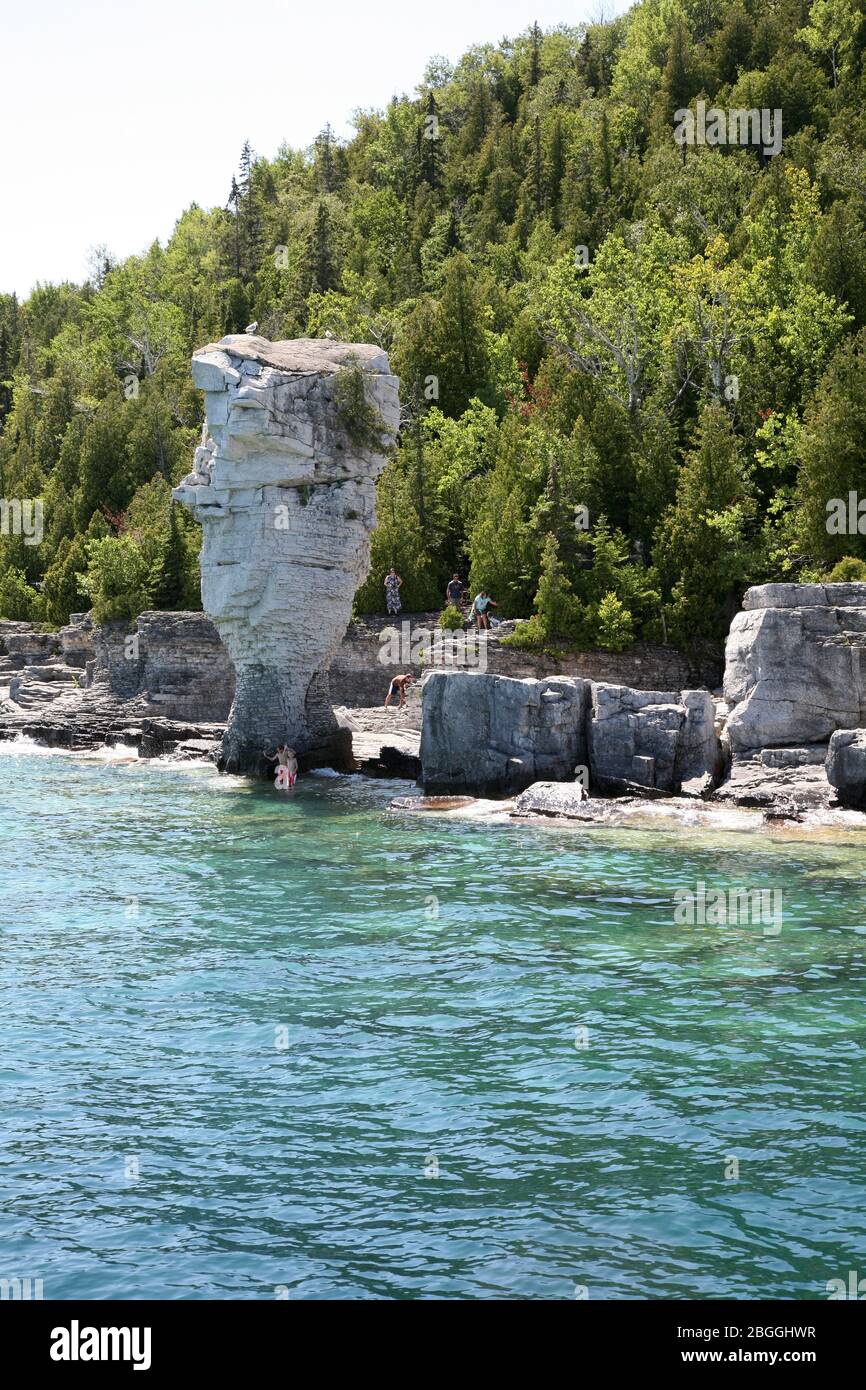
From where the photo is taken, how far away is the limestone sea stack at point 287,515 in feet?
107

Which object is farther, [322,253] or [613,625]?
[322,253]

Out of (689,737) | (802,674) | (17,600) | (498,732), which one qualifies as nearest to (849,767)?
(802,674)

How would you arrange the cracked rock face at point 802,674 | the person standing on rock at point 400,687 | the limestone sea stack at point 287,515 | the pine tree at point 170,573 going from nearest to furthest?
the cracked rock face at point 802,674 → the limestone sea stack at point 287,515 → the person standing on rock at point 400,687 → the pine tree at point 170,573

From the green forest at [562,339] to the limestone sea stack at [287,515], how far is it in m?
8.81

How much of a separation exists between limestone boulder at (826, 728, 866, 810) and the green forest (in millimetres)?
9227

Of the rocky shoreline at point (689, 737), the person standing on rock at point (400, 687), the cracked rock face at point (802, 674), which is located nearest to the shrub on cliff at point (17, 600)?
the person standing on rock at point (400, 687)

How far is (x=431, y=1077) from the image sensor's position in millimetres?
12969

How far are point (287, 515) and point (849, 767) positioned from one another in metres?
14.6

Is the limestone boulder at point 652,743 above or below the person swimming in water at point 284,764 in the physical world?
above

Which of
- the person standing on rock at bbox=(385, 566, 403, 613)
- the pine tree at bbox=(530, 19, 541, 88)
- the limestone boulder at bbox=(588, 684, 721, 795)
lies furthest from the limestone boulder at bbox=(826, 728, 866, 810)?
the pine tree at bbox=(530, 19, 541, 88)

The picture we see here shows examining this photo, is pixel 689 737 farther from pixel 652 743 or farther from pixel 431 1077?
pixel 431 1077

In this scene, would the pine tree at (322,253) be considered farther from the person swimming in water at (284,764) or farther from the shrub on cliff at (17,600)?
the person swimming in water at (284,764)
